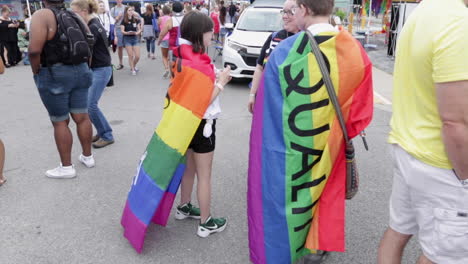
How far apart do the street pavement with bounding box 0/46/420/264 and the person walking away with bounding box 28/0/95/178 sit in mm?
444

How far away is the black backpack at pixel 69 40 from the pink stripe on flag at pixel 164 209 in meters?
1.71

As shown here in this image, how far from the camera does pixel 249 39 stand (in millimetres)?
8422

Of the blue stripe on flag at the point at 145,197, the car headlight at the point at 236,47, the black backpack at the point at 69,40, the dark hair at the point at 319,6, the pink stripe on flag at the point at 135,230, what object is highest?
the dark hair at the point at 319,6

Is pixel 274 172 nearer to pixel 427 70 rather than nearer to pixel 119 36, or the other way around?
pixel 427 70

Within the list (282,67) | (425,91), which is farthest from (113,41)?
(425,91)

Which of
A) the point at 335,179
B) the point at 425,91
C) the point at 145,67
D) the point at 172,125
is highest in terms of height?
the point at 425,91

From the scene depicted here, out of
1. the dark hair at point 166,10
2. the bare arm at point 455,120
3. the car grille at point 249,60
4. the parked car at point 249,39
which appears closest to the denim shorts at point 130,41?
the dark hair at point 166,10

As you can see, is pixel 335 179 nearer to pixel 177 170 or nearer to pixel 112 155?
pixel 177 170

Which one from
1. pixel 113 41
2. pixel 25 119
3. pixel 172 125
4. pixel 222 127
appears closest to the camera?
pixel 172 125

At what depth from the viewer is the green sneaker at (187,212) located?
323cm

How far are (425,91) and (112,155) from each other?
12.6 feet

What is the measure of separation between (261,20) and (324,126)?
7.40 meters

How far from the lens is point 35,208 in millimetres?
3469

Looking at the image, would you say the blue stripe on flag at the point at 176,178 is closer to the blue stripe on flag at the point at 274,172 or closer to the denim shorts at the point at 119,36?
the blue stripe on flag at the point at 274,172
